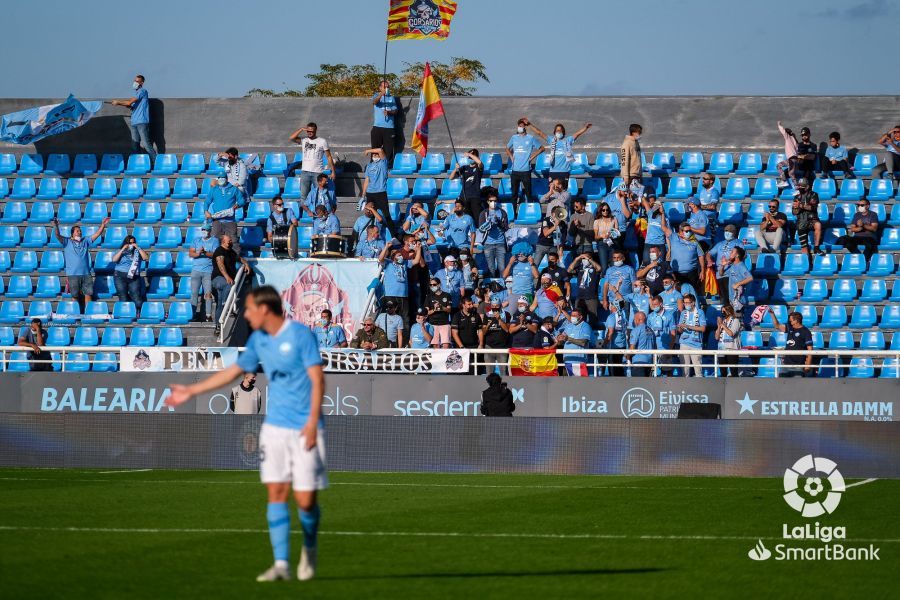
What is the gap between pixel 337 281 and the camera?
28391 millimetres

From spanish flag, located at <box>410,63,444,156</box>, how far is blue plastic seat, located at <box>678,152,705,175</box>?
591cm

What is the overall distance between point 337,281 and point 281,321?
62.9ft

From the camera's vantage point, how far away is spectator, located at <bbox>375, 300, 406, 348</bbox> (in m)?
26.2

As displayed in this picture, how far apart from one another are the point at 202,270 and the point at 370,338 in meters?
4.88

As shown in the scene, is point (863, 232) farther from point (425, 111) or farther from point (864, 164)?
point (425, 111)

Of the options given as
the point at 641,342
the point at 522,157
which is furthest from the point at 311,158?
the point at 641,342

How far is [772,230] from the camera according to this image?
28156 millimetres

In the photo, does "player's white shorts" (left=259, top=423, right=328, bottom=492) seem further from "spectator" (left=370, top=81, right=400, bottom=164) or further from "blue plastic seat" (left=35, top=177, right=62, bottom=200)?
"blue plastic seat" (left=35, top=177, right=62, bottom=200)

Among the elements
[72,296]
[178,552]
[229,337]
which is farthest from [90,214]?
[178,552]

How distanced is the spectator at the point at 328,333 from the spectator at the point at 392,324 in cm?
85

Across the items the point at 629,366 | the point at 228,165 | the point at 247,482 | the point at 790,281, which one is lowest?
the point at 247,482

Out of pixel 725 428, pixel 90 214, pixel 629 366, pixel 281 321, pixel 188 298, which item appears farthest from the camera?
pixel 90 214

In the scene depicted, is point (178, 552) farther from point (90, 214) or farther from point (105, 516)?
point (90, 214)

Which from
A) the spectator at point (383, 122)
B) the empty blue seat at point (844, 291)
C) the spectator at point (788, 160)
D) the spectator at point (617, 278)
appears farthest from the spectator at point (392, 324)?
the spectator at point (788, 160)
